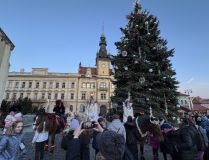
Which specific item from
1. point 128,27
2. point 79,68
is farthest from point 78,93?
point 128,27

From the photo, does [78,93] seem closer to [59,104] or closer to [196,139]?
[59,104]

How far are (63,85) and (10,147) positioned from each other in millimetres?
64857

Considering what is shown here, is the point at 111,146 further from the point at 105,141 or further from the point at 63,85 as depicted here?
the point at 63,85

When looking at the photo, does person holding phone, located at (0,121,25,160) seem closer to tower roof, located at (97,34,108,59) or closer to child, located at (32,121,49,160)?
child, located at (32,121,49,160)

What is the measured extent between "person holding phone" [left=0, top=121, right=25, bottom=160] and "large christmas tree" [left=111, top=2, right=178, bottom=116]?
10.9m

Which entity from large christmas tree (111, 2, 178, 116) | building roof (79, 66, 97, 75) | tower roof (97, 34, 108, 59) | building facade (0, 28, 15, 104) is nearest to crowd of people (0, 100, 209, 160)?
large christmas tree (111, 2, 178, 116)

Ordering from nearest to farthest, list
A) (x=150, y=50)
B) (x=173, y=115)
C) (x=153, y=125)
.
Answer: (x=153, y=125)
(x=173, y=115)
(x=150, y=50)

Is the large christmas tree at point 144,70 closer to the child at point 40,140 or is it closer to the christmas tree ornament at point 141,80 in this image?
the christmas tree ornament at point 141,80

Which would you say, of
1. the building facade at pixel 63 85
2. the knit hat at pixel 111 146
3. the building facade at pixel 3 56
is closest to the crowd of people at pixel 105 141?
the knit hat at pixel 111 146

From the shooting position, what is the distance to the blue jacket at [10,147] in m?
4.05

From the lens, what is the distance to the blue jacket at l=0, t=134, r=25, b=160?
4047 mm

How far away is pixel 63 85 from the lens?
67.8m

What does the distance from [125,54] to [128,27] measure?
3.31 meters

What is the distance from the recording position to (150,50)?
55.2 ft
